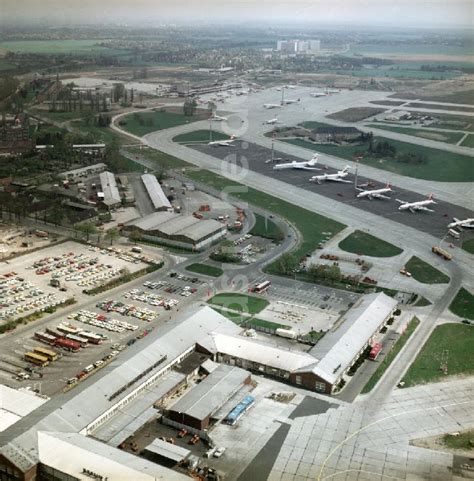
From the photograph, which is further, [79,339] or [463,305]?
[463,305]

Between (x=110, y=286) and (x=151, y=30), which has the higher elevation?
(x=151, y=30)

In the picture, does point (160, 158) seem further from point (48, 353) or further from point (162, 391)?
point (162, 391)

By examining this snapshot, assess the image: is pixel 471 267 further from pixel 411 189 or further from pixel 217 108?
pixel 217 108

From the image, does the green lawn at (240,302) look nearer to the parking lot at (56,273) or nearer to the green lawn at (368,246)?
Result: the parking lot at (56,273)

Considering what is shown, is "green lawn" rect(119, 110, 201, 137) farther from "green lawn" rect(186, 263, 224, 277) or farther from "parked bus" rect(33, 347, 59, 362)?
"parked bus" rect(33, 347, 59, 362)

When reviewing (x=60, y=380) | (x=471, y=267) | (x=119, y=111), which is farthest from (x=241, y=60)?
(x=60, y=380)

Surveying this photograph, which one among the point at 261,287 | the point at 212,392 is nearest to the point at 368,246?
the point at 261,287

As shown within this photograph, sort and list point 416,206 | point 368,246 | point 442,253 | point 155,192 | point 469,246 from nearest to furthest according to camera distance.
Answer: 1. point 442,253
2. point 368,246
3. point 469,246
4. point 416,206
5. point 155,192
